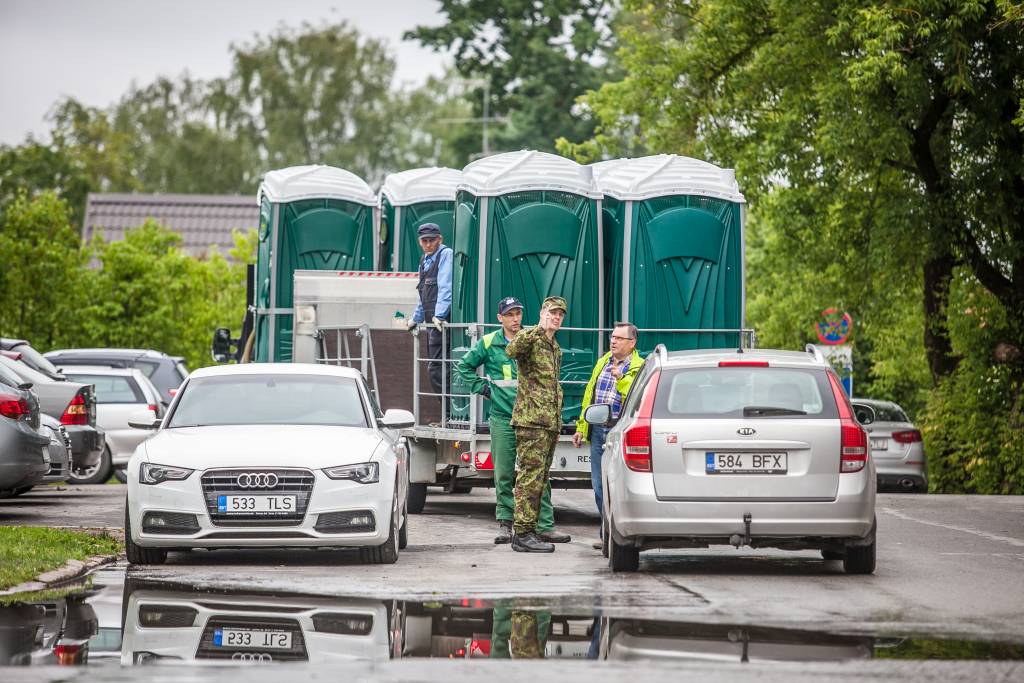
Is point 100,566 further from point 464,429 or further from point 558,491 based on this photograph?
point 558,491

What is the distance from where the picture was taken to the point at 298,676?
7340mm

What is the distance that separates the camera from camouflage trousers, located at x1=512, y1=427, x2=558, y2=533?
13.6 meters

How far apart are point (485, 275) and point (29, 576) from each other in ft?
20.4

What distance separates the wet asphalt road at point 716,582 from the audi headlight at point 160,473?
1.99 feet

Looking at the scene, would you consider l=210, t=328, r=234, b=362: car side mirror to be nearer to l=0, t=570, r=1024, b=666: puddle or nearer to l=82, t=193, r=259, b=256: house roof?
l=0, t=570, r=1024, b=666: puddle

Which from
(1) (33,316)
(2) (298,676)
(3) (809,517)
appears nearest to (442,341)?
(3) (809,517)

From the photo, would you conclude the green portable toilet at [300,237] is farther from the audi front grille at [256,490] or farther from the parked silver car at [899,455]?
the audi front grille at [256,490]

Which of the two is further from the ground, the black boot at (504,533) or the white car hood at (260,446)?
the white car hood at (260,446)

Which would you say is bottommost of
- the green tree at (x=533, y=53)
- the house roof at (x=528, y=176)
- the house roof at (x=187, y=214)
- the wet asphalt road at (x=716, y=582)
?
the wet asphalt road at (x=716, y=582)

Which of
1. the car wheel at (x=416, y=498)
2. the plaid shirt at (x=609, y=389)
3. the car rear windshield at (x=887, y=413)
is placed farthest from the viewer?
the car rear windshield at (x=887, y=413)

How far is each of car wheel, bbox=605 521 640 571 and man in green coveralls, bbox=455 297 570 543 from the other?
82.2 inches

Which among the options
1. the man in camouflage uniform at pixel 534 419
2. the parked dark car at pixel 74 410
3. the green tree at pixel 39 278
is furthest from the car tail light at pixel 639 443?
the green tree at pixel 39 278

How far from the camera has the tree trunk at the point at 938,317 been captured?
27.1 meters

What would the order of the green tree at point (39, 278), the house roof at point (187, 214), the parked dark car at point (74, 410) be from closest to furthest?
the parked dark car at point (74, 410), the green tree at point (39, 278), the house roof at point (187, 214)
